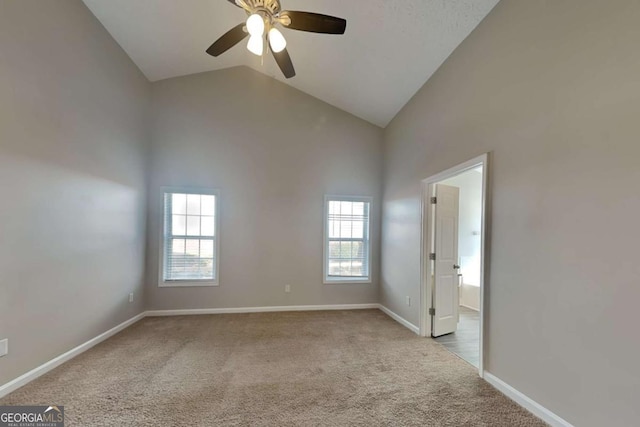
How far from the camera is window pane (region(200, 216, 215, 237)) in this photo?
4.39 metres

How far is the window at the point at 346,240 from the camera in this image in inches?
186

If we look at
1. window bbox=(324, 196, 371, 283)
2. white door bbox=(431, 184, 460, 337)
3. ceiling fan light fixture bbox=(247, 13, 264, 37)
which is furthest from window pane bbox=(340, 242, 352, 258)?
ceiling fan light fixture bbox=(247, 13, 264, 37)

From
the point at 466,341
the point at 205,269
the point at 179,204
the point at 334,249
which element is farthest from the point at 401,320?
the point at 179,204

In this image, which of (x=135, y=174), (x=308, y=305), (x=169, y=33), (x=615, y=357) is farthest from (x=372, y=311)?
(x=169, y=33)

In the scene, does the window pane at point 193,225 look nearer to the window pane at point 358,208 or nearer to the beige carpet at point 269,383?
the beige carpet at point 269,383

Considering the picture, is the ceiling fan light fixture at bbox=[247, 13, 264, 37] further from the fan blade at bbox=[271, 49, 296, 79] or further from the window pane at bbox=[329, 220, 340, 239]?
the window pane at bbox=[329, 220, 340, 239]

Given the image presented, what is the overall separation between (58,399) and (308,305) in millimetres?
3105

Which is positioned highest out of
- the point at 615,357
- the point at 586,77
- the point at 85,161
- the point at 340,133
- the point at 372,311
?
the point at 340,133

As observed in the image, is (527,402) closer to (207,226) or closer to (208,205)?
(207,226)

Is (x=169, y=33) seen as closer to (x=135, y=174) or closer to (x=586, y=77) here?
(x=135, y=174)

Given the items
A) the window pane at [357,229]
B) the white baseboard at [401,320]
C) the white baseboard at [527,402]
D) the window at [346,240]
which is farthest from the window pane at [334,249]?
the white baseboard at [527,402]

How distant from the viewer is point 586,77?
1.75 metres

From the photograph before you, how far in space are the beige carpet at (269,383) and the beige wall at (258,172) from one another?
102 centimetres

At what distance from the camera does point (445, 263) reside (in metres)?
3.67
